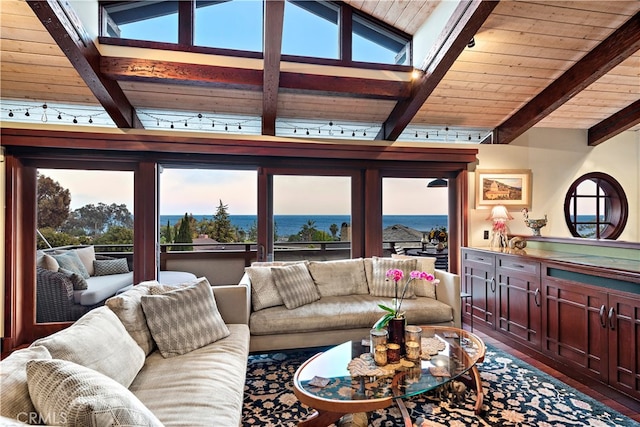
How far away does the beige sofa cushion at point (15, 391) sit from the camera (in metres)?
1.06

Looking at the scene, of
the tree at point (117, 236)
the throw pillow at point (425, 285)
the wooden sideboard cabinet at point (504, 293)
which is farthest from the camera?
the tree at point (117, 236)

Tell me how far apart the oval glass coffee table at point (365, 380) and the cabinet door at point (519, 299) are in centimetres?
125

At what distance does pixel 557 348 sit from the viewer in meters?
3.00

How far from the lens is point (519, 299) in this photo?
3.47m

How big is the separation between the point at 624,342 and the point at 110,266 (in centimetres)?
519

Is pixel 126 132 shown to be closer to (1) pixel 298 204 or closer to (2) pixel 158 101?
(2) pixel 158 101

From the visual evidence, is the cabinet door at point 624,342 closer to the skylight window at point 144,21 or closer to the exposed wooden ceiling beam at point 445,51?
the exposed wooden ceiling beam at point 445,51

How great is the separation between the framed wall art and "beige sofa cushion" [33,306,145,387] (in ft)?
14.4

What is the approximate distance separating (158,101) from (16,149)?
1.59m

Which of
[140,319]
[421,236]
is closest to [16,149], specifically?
[140,319]

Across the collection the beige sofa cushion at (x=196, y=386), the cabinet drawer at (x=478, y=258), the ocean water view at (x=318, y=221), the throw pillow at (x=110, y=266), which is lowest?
the beige sofa cushion at (x=196, y=386)

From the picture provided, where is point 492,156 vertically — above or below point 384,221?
above

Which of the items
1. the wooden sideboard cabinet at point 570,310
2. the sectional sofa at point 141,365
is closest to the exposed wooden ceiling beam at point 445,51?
the wooden sideboard cabinet at point 570,310

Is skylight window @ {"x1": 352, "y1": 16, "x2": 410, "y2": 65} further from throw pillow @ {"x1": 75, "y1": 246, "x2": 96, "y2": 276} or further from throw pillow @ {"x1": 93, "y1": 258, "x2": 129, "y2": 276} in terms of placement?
throw pillow @ {"x1": 75, "y1": 246, "x2": 96, "y2": 276}
